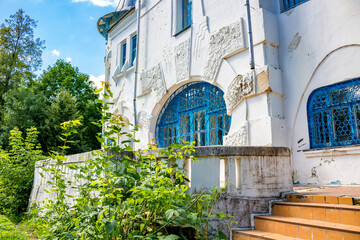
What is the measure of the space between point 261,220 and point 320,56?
3344 mm

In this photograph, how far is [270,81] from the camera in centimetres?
529

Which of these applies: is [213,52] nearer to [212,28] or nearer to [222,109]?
[212,28]

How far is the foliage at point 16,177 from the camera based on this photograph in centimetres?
605

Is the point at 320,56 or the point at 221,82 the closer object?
the point at 320,56

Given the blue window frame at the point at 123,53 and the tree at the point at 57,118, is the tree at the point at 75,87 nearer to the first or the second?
the tree at the point at 57,118

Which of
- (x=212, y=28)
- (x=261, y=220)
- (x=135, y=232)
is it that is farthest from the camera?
(x=212, y=28)

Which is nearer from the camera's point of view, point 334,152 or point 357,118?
point 357,118

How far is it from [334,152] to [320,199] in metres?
1.64

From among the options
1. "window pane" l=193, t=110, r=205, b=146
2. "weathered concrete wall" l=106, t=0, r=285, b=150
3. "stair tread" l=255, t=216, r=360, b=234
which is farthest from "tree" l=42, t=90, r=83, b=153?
"stair tread" l=255, t=216, r=360, b=234

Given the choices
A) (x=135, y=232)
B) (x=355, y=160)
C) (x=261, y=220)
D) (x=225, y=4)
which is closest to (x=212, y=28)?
(x=225, y=4)

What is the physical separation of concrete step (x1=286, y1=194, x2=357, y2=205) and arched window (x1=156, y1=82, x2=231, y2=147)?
2.99 meters

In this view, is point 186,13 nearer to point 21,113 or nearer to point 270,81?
point 270,81

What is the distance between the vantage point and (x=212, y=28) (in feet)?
22.6

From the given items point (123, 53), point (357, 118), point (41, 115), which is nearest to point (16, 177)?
point (123, 53)
